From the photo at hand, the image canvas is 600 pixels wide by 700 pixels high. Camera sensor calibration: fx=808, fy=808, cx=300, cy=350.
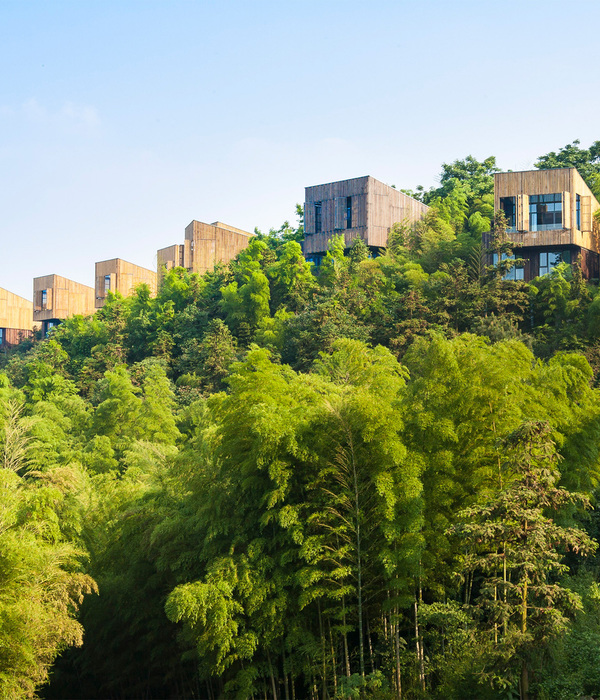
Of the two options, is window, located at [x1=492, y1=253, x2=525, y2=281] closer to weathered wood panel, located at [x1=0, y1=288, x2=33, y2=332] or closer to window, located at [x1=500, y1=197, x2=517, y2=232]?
window, located at [x1=500, y1=197, x2=517, y2=232]

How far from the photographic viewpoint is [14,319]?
1796 inches

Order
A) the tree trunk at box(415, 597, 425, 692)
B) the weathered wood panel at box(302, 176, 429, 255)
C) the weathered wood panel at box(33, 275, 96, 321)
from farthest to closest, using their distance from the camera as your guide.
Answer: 1. the weathered wood panel at box(33, 275, 96, 321)
2. the weathered wood panel at box(302, 176, 429, 255)
3. the tree trunk at box(415, 597, 425, 692)

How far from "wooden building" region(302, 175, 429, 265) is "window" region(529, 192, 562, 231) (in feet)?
26.8


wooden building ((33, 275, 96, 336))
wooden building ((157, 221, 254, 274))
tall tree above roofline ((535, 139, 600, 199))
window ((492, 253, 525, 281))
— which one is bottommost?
window ((492, 253, 525, 281))

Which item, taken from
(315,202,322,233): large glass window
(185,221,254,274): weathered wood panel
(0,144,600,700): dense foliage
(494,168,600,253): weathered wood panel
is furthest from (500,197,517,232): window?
(185,221,254,274): weathered wood panel

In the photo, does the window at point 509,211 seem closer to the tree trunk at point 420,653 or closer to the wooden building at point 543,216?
the wooden building at point 543,216

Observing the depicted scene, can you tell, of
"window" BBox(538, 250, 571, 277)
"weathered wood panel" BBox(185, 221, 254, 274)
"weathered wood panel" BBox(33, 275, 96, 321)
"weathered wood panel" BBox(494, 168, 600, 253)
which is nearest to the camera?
"weathered wood panel" BBox(494, 168, 600, 253)

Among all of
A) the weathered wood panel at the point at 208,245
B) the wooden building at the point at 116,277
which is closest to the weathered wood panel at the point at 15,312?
the wooden building at the point at 116,277

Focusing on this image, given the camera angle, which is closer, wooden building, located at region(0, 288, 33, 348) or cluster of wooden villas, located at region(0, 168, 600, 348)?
cluster of wooden villas, located at region(0, 168, 600, 348)

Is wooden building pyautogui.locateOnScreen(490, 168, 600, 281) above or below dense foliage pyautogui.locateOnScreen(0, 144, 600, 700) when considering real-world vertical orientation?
above

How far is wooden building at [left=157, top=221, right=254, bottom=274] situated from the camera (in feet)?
123

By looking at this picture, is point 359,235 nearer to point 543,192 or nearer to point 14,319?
point 543,192

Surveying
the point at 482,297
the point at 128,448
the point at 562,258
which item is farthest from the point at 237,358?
the point at 562,258

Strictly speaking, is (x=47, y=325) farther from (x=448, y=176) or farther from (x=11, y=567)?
(x=11, y=567)
